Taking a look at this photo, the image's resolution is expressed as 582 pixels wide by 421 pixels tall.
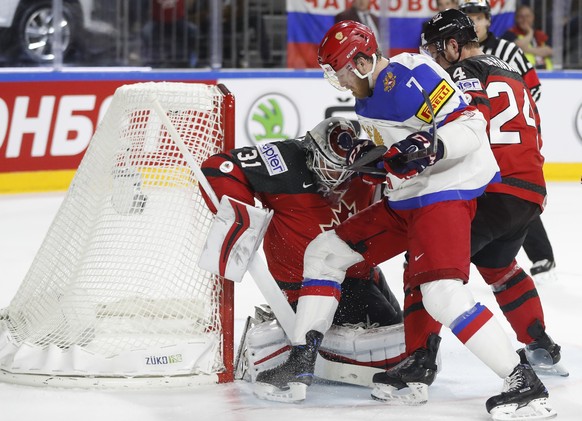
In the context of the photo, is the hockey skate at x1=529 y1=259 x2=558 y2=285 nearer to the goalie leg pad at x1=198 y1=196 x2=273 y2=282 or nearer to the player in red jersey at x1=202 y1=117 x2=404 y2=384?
the player in red jersey at x1=202 y1=117 x2=404 y2=384

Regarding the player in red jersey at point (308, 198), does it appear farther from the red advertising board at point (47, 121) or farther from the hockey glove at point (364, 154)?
the red advertising board at point (47, 121)

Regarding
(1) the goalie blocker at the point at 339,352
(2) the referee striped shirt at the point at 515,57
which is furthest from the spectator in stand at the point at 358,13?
(1) the goalie blocker at the point at 339,352

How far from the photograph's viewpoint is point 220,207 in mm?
3016

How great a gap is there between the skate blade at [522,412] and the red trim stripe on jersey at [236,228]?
31.9 inches

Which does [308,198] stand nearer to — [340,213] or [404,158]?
[340,213]

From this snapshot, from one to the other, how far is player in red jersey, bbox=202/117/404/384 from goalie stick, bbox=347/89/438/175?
0.67ft

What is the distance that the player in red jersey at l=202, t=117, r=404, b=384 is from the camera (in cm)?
309

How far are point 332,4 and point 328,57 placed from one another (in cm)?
531

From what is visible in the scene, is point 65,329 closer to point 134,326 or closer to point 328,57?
point 134,326

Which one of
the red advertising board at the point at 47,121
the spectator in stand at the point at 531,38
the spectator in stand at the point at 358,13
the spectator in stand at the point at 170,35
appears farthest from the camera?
the spectator in stand at the point at 531,38

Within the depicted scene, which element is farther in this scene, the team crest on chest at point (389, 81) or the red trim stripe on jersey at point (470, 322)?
the team crest on chest at point (389, 81)

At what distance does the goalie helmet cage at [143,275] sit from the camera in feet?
10.2

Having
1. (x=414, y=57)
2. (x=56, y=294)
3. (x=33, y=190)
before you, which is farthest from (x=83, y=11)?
(x=414, y=57)

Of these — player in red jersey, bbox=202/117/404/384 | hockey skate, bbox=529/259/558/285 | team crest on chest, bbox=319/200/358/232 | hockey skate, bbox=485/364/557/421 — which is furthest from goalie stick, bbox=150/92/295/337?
hockey skate, bbox=529/259/558/285
